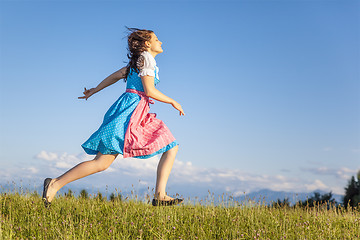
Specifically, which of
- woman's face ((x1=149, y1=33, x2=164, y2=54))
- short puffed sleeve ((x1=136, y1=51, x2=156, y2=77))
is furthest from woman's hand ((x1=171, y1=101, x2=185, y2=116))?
woman's face ((x1=149, y1=33, x2=164, y2=54))

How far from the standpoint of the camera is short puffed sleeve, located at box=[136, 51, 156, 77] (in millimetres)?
5617

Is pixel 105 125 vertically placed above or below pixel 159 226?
above

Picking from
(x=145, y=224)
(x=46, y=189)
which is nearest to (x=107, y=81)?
(x=46, y=189)

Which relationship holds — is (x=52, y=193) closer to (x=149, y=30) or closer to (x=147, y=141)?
(x=147, y=141)

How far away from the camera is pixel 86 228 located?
464 cm

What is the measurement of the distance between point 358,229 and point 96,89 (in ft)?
15.6

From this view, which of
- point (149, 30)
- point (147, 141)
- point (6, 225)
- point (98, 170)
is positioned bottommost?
point (6, 225)

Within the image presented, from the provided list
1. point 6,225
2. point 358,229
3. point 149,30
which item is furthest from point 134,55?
point 358,229

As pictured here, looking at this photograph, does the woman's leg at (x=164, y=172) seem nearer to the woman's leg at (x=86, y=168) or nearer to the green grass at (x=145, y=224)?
the green grass at (x=145, y=224)

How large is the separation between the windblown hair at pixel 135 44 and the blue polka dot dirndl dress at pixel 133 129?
110 millimetres

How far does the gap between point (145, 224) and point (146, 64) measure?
7.67 ft

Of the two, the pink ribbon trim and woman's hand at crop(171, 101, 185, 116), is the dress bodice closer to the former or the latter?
the pink ribbon trim

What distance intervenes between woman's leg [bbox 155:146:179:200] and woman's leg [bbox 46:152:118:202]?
28.5 inches

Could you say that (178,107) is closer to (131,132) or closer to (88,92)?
(131,132)
